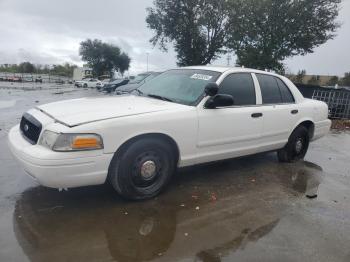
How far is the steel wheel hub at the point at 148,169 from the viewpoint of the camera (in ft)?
13.3

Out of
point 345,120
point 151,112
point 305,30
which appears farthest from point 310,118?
point 305,30

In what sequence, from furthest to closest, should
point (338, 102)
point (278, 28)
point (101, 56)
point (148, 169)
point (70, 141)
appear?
point (101, 56)
point (278, 28)
point (338, 102)
point (148, 169)
point (70, 141)

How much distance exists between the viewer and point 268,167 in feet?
19.7

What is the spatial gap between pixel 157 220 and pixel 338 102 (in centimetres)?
1167

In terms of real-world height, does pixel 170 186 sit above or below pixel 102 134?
below

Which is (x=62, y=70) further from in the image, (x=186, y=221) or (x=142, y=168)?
(x=186, y=221)

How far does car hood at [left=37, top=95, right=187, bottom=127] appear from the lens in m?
3.71

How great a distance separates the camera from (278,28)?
2425cm

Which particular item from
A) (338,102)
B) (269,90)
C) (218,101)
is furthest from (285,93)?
(338,102)

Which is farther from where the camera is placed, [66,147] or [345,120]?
[345,120]

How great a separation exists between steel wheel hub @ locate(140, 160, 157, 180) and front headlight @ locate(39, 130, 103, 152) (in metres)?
0.66

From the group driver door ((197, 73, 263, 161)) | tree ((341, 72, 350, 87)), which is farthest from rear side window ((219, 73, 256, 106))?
tree ((341, 72, 350, 87))

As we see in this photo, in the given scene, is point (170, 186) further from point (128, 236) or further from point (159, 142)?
point (128, 236)

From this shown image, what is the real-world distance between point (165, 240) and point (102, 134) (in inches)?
49.4
